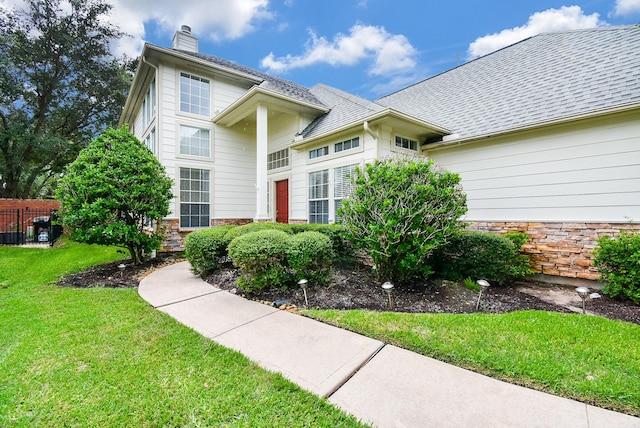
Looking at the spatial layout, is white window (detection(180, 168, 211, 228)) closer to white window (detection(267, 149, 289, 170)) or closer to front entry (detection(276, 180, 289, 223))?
white window (detection(267, 149, 289, 170))

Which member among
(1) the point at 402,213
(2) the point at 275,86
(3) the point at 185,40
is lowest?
(1) the point at 402,213

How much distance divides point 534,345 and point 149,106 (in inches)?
486

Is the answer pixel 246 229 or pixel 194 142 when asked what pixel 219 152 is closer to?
pixel 194 142

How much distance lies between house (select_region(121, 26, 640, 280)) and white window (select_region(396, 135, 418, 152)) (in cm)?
4

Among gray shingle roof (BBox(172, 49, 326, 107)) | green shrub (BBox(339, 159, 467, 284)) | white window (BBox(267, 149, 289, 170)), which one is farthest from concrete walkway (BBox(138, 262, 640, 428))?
gray shingle roof (BBox(172, 49, 326, 107))

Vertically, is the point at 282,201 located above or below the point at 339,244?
above

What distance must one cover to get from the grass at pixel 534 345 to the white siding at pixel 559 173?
2672 millimetres

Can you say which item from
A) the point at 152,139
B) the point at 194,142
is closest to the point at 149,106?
the point at 152,139

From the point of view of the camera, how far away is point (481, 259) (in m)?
4.98

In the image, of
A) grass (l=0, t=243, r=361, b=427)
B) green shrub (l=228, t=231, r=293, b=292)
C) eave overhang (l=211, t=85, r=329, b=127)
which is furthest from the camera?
eave overhang (l=211, t=85, r=329, b=127)

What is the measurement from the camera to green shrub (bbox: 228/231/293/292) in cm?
416

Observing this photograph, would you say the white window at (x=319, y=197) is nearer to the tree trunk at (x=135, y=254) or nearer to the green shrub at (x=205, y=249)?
the green shrub at (x=205, y=249)

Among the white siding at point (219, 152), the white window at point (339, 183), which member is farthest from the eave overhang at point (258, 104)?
the white window at point (339, 183)

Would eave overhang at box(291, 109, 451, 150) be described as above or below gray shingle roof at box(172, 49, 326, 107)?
below
